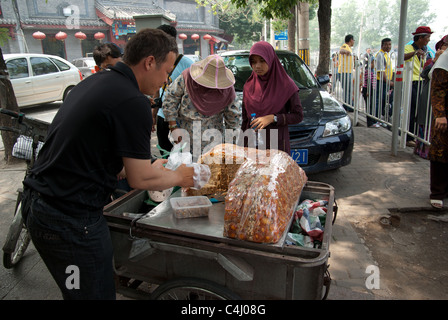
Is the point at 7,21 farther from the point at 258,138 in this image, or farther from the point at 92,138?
the point at 92,138

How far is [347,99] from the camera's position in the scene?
29.5ft

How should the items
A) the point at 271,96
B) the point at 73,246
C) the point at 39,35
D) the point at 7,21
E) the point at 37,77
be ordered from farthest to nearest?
the point at 39,35 < the point at 7,21 < the point at 37,77 < the point at 271,96 < the point at 73,246

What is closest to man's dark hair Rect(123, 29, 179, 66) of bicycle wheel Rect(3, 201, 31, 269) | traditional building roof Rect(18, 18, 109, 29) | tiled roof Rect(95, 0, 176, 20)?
bicycle wheel Rect(3, 201, 31, 269)

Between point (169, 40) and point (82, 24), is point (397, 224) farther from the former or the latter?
point (82, 24)

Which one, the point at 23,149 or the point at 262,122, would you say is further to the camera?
the point at 262,122

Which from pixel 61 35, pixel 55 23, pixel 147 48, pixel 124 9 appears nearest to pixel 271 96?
pixel 147 48

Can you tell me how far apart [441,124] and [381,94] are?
3587 mm

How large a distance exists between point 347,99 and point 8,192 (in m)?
7.91

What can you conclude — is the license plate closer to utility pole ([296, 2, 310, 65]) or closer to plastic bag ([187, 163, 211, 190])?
plastic bag ([187, 163, 211, 190])

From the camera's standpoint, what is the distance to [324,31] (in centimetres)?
754

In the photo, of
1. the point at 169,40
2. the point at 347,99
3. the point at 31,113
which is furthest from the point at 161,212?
the point at 31,113

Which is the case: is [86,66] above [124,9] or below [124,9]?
below
